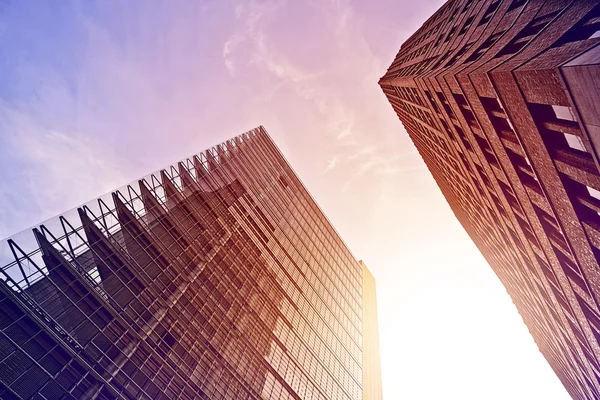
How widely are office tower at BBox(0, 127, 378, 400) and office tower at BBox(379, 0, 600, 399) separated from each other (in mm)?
24541

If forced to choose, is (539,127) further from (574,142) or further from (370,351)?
(370,351)

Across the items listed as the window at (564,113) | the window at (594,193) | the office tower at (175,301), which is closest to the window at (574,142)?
the window at (564,113)

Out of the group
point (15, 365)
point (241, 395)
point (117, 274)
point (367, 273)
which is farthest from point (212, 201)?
point (367, 273)

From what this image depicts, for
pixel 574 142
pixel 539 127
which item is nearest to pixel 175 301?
pixel 539 127

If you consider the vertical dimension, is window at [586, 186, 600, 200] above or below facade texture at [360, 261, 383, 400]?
below

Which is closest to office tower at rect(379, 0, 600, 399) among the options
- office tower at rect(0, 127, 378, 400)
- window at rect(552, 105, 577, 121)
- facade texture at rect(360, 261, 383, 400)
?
window at rect(552, 105, 577, 121)

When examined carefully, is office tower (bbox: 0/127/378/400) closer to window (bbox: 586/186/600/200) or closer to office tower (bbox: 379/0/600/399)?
office tower (bbox: 379/0/600/399)

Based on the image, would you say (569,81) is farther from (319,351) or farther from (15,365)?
(319,351)

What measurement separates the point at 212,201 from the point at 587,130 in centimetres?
3387

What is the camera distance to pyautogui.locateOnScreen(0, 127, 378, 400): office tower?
55.6 ft

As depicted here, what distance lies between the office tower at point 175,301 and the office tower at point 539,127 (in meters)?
24.5

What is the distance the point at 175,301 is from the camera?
24.9 m

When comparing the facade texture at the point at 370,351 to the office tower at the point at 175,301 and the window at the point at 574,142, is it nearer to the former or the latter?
the office tower at the point at 175,301

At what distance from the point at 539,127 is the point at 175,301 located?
25316 mm
